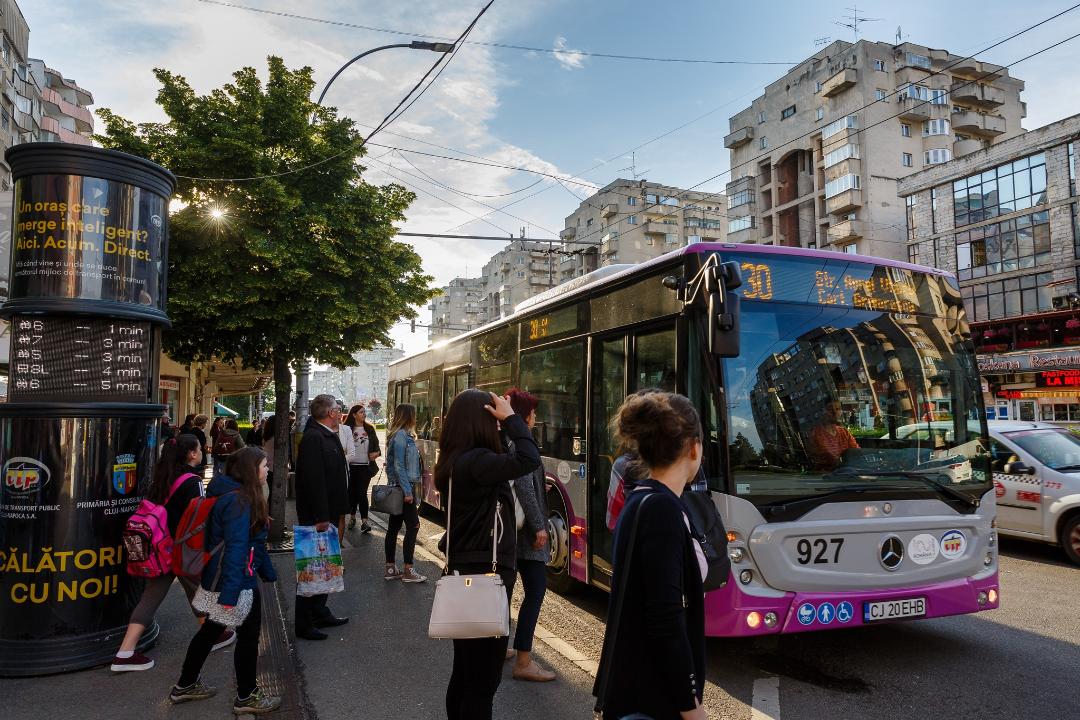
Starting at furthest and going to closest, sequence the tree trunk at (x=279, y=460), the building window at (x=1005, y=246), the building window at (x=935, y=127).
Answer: the building window at (x=935, y=127)
the building window at (x=1005, y=246)
the tree trunk at (x=279, y=460)

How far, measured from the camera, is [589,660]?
17.1ft

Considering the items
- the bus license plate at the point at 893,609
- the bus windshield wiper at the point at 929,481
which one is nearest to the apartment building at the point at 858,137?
the bus windshield wiper at the point at 929,481

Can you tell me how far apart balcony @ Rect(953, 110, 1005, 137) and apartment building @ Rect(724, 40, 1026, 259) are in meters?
0.07

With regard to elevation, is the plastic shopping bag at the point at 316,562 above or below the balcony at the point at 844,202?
below

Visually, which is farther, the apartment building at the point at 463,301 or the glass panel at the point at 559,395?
the apartment building at the point at 463,301

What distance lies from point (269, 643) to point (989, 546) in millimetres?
5406

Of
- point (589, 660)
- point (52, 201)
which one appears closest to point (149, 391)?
point (52, 201)

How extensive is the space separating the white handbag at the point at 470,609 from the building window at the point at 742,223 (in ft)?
173

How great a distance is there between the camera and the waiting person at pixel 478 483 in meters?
3.22

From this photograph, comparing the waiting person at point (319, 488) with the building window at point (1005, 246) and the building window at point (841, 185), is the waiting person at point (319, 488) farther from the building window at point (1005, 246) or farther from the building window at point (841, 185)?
the building window at point (841, 185)

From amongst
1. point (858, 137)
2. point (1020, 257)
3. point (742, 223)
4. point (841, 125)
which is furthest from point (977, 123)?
point (1020, 257)

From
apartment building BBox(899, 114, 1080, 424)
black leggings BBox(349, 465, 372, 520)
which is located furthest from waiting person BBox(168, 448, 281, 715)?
apartment building BBox(899, 114, 1080, 424)

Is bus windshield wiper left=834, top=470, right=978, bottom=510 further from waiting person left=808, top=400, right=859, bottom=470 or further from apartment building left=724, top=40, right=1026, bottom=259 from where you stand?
apartment building left=724, top=40, right=1026, bottom=259

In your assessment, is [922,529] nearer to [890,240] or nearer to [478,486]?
[478,486]
